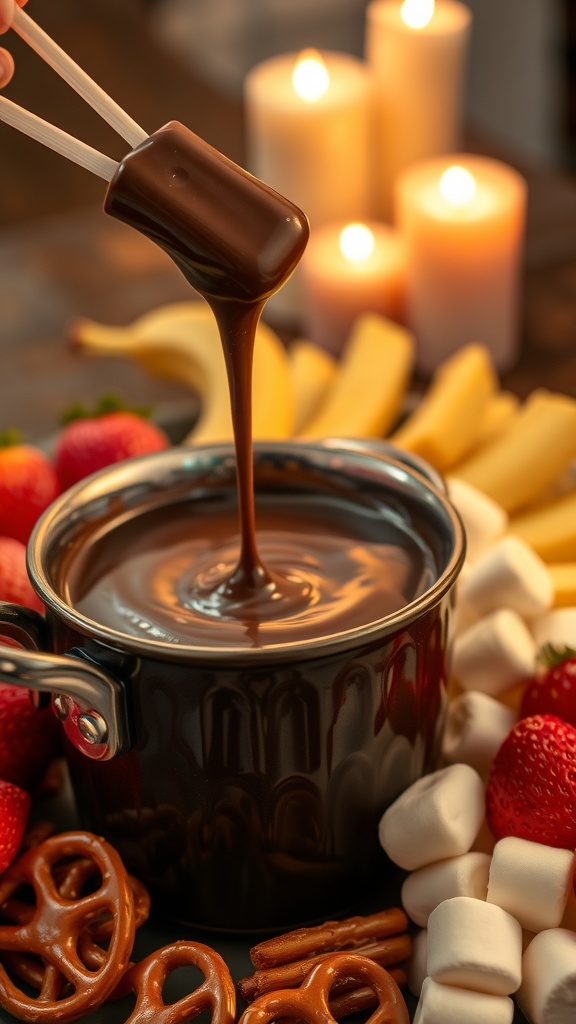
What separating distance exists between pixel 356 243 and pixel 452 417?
607 mm

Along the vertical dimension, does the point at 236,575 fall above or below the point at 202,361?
below

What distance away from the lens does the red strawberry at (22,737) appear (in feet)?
3.66

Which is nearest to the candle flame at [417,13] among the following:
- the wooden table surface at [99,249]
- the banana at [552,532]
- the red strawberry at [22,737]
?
the wooden table surface at [99,249]

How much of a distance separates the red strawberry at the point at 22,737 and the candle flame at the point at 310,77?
1329 mm

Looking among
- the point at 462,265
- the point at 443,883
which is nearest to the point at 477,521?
the point at 443,883

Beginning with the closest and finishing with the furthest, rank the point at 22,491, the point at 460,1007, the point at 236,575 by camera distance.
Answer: the point at 460,1007
the point at 236,575
the point at 22,491

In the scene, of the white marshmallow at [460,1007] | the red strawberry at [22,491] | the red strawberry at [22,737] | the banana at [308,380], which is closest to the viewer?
the white marshmallow at [460,1007]

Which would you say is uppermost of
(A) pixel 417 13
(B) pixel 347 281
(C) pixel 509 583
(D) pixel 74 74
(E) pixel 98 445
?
(A) pixel 417 13

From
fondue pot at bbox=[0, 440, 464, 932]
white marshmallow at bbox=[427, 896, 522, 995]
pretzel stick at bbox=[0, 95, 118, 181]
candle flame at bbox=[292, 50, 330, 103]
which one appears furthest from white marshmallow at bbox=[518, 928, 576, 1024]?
candle flame at bbox=[292, 50, 330, 103]

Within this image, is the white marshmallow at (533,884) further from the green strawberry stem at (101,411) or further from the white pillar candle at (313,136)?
the white pillar candle at (313,136)

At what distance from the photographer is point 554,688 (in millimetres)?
1138

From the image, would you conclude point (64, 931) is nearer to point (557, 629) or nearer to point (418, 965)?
point (418, 965)

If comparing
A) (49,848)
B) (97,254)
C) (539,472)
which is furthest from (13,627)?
(97,254)

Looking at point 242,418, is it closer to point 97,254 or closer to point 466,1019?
point 466,1019
